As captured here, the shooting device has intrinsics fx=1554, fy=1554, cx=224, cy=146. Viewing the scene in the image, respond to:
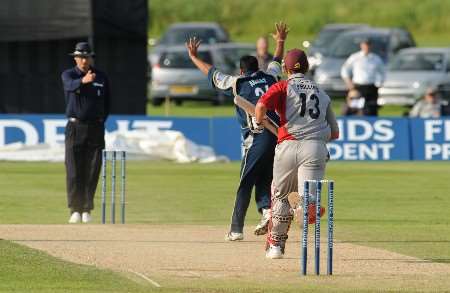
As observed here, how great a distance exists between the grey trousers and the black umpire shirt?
15.8 feet

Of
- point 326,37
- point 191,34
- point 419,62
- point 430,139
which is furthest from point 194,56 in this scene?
point 191,34

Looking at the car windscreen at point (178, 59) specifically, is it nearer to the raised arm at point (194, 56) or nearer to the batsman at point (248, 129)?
the raised arm at point (194, 56)

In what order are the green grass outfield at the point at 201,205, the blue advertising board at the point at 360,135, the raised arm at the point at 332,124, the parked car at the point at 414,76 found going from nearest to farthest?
the green grass outfield at the point at 201,205 → the raised arm at the point at 332,124 → the blue advertising board at the point at 360,135 → the parked car at the point at 414,76

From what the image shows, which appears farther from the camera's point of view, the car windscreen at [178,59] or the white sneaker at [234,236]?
the car windscreen at [178,59]

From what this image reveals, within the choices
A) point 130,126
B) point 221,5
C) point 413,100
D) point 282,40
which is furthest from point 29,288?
point 221,5

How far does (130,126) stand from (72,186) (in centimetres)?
990

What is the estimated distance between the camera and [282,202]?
1444cm

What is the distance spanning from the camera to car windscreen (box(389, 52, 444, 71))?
4024 centimetres

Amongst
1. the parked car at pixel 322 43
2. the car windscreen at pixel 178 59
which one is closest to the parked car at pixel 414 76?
the parked car at pixel 322 43

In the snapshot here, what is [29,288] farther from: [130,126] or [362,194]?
[130,126]

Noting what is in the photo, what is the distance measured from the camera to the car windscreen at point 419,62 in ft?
132

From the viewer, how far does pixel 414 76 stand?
39781mm

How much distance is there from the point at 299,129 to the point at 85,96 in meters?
5.18

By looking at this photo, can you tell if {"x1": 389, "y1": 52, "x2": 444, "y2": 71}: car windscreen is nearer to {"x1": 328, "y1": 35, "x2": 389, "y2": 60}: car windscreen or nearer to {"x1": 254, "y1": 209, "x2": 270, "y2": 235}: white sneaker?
{"x1": 328, "y1": 35, "x2": 389, "y2": 60}: car windscreen
